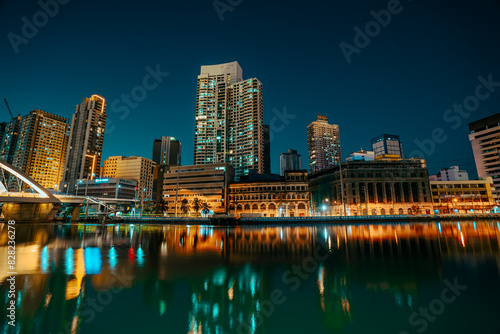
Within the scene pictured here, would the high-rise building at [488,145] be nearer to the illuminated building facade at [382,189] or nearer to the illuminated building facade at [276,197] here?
the illuminated building facade at [382,189]

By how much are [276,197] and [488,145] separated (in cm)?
16156

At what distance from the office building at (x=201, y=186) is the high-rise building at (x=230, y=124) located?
4841cm

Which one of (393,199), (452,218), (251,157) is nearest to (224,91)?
(251,157)

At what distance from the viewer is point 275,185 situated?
10731 centimetres

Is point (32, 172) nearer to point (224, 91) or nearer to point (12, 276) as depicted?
Answer: point (224, 91)

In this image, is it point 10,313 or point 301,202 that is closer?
point 10,313

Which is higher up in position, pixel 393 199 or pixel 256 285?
pixel 393 199

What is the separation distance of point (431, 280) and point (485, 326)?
3975mm

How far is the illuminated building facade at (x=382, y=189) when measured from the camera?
100625mm

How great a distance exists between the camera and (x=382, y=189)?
10288 centimetres
